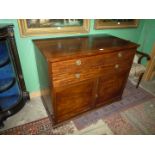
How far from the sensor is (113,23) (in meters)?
2.02

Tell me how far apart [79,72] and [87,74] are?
0.11 meters

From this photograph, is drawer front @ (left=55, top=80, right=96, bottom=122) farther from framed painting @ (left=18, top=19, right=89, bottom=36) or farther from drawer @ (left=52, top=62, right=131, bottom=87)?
framed painting @ (left=18, top=19, right=89, bottom=36)

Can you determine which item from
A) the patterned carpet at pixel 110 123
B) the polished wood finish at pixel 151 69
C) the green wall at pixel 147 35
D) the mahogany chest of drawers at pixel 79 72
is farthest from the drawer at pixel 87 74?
the green wall at pixel 147 35

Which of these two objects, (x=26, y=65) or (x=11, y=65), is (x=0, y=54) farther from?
(x=26, y=65)

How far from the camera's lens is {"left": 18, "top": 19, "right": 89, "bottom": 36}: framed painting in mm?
1484

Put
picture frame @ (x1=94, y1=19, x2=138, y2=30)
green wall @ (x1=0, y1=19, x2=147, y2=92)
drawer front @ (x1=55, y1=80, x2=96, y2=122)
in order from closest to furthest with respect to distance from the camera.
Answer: drawer front @ (x1=55, y1=80, x2=96, y2=122), green wall @ (x1=0, y1=19, x2=147, y2=92), picture frame @ (x1=94, y1=19, x2=138, y2=30)

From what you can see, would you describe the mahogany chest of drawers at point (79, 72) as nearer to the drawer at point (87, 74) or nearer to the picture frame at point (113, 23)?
the drawer at point (87, 74)

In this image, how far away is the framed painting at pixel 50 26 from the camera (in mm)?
1484

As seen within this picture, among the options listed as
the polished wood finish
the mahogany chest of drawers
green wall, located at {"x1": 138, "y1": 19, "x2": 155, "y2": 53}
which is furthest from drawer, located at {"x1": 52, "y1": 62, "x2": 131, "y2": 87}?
green wall, located at {"x1": 138, "y1": 19, "x2": 155, "y2": 53}

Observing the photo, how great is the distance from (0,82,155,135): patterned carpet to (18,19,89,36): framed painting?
1140 millimetres

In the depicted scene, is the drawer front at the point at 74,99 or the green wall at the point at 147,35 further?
the green wall at the point at 147,35

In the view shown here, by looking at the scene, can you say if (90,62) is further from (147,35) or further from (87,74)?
(147,35)

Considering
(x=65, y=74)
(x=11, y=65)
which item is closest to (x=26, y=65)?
(x=11, y=65)
